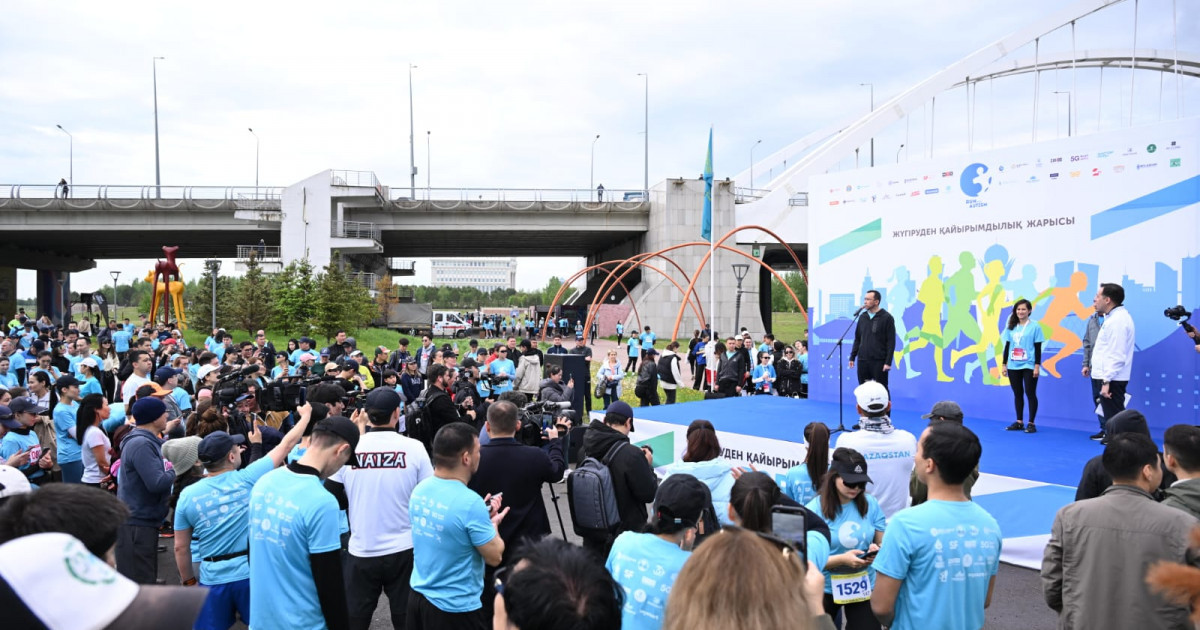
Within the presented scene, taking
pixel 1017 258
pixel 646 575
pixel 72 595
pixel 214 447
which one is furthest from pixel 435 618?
pixel 1017 258

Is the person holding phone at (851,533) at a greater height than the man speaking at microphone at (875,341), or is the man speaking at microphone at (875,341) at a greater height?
the man speaking at microphone at (875,341)

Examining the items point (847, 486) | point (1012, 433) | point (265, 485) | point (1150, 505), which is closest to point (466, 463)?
point (265, 485)

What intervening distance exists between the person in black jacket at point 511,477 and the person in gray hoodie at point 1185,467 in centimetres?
303

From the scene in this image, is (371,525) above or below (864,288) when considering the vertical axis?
below

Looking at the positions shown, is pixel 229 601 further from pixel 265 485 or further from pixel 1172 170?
pixel 1172 170

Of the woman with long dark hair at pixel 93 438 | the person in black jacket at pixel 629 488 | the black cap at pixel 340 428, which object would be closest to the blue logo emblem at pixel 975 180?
the person in black jacket at pixel 629 488

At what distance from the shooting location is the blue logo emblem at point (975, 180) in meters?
9.93

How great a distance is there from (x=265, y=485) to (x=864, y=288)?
32.6ft

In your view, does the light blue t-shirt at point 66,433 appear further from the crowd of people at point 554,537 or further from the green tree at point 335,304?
the green tree at point 335,304

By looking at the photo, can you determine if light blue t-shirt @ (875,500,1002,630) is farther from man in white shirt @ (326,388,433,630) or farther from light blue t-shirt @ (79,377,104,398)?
light blue t-shirt @ (79,377,104,398)

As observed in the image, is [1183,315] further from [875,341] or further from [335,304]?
[335,304]

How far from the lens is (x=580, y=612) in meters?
1.78

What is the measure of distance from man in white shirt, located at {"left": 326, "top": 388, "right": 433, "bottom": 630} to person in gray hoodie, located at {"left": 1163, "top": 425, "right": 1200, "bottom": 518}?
372 cm

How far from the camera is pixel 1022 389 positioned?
9203mm
